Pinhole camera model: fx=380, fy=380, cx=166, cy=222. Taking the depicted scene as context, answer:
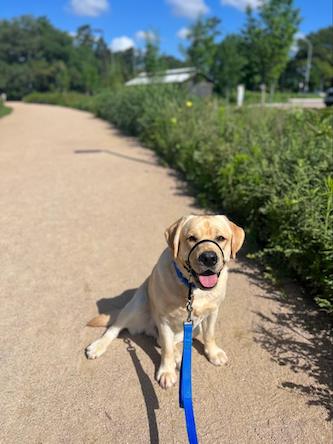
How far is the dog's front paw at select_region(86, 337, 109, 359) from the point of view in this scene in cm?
317

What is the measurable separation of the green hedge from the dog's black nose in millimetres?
1508

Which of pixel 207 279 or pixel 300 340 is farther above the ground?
pixel 207 279

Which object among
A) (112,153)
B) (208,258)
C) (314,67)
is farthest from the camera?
(314,67)

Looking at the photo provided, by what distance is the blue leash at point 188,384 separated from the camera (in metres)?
2.04

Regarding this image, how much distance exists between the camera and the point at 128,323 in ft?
10.7

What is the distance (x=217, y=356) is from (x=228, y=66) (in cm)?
3524

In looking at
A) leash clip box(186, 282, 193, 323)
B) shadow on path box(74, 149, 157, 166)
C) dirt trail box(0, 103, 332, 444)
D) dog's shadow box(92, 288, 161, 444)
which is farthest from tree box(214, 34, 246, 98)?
leash clip box(186, 282, 193, 323)

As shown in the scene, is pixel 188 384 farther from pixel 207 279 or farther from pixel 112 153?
pixel 112 153

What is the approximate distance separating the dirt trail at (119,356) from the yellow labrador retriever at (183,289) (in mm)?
154

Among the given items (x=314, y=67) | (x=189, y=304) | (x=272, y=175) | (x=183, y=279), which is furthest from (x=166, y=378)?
(x=314, y=67)

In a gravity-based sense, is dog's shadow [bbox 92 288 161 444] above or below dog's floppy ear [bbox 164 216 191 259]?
below

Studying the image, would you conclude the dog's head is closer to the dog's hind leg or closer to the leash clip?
the leash clip

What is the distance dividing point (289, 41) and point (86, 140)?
1557 cm

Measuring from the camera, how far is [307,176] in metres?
4.64
